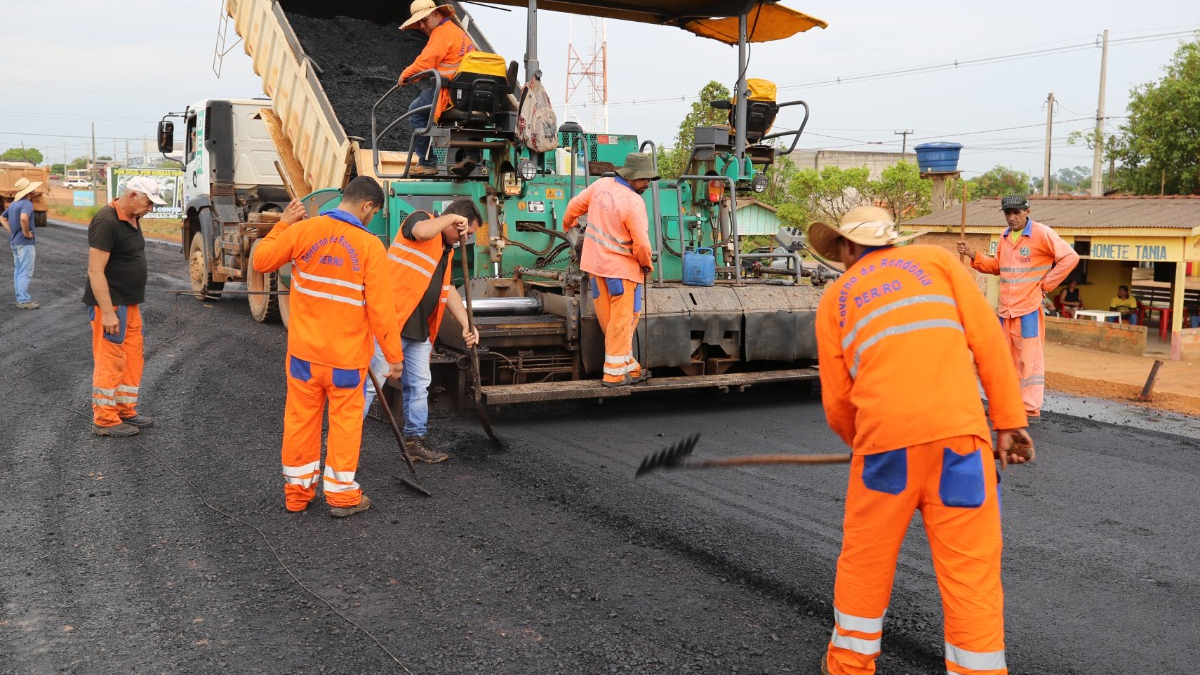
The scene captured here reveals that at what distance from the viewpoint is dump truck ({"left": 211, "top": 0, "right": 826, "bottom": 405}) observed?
6.95 meters

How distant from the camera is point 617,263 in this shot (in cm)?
664

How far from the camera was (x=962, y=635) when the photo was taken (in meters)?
2.91

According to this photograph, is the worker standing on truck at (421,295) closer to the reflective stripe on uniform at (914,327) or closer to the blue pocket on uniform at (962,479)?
the reflective stripe on uniform at (914,327)

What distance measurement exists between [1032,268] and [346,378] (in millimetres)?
5267

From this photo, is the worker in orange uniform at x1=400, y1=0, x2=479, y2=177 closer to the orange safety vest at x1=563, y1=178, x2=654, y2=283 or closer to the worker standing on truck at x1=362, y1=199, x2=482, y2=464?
the orange safety vest at x1=563, y1=178, x2=654, y2=283

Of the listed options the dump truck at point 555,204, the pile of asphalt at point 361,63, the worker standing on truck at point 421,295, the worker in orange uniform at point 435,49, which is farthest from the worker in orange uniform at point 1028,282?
the pile of asphalt at point 361,63

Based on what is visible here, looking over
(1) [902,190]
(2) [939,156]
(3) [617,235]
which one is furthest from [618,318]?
(1) [902,190]

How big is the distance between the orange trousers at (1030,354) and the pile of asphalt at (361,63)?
6.01m

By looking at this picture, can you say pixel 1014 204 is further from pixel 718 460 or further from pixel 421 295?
pixel 718 460

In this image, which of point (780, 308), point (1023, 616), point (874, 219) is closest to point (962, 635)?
point (1023, 616)

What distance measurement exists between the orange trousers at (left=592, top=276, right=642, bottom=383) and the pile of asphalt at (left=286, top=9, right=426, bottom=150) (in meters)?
3.87

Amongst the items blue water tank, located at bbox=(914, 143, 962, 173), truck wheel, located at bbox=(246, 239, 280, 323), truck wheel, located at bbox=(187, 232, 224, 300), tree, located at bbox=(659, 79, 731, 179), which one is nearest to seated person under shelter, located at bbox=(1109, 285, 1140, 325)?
blue water tank, located at bbox=(914, 143, 962, 173)

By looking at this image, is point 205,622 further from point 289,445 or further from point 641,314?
point 641,314

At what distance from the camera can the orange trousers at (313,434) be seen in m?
4.84
